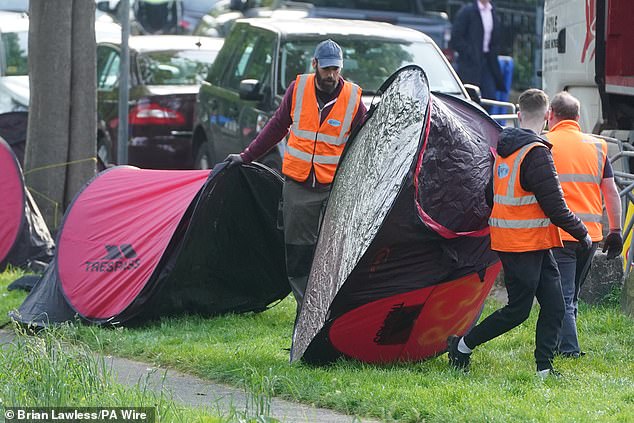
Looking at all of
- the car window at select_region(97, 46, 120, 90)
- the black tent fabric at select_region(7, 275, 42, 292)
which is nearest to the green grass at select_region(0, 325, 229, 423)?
the black tent fabric at select_region(7, 275, 42, 292)

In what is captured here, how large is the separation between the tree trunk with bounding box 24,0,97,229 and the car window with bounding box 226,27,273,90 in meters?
1.58

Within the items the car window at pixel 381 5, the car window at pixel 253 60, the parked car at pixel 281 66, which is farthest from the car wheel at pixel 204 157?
the car window at pixel 381 5

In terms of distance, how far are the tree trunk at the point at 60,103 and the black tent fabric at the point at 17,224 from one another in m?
0.57

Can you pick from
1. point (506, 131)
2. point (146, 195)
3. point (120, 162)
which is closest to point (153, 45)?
point (120, 162)

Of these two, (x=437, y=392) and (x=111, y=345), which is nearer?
(x=437, y=392)

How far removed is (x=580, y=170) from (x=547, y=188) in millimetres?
812

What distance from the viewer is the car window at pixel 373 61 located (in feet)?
39.3

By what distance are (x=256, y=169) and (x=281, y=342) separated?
1318mm

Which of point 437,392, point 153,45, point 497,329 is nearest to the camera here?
point 437,392

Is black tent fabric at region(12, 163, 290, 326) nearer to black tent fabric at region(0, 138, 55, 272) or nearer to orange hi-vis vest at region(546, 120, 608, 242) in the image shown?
black tent fabric at region(0, 138, 55, 272)

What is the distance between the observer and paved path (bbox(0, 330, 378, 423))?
6211mm

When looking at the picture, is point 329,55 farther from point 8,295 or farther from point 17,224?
point 17,224

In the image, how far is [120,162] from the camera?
1309 cm

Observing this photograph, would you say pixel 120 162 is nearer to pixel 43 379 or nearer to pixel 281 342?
pixel 281 342
